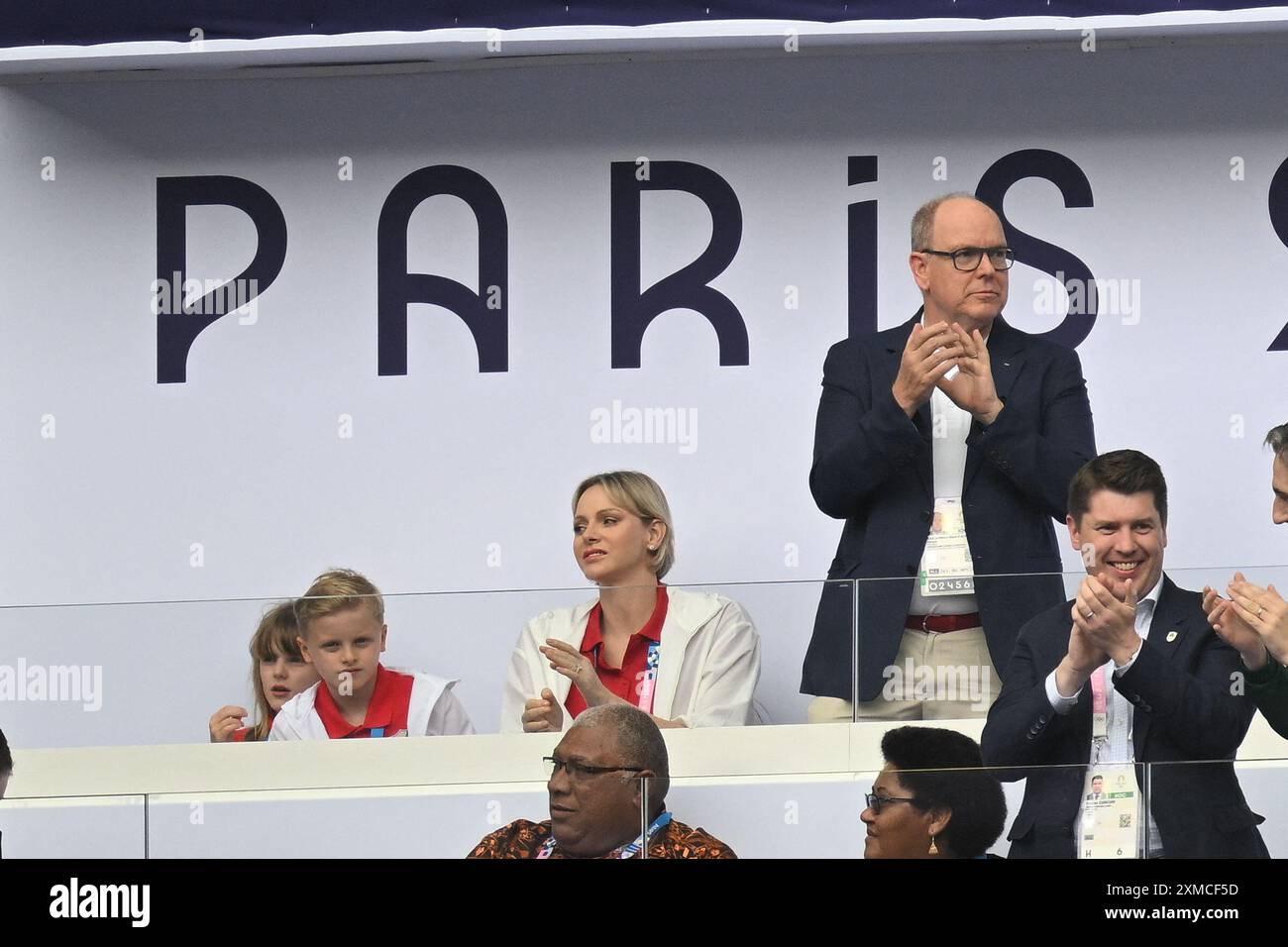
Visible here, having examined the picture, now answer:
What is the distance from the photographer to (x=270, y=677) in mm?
5168

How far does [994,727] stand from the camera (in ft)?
15.8

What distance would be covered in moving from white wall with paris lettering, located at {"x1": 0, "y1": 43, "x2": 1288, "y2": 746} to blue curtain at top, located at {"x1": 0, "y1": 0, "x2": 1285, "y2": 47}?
2.57ft

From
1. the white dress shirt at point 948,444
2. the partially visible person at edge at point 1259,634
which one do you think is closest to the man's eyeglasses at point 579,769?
the white dress shirt at point 948,444

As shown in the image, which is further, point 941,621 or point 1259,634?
point 941,621

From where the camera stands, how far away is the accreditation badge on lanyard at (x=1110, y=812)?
450 cm

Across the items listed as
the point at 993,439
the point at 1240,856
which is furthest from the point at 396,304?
the point at 1240,856

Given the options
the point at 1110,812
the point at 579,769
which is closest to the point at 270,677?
the point at 579,769

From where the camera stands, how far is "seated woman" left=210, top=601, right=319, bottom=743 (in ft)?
16.8

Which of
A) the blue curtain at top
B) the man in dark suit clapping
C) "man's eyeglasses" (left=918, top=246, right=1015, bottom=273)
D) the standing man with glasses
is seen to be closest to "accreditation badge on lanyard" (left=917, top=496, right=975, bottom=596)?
the standing man with glasses

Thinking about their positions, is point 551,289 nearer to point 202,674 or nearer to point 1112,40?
point 1112,40

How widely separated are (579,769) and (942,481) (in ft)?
4.55

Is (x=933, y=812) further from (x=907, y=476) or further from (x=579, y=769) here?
(x=907, y=476)

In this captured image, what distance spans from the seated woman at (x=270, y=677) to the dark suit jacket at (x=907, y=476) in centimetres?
121

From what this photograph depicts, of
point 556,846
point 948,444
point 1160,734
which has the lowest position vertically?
point 556,846
